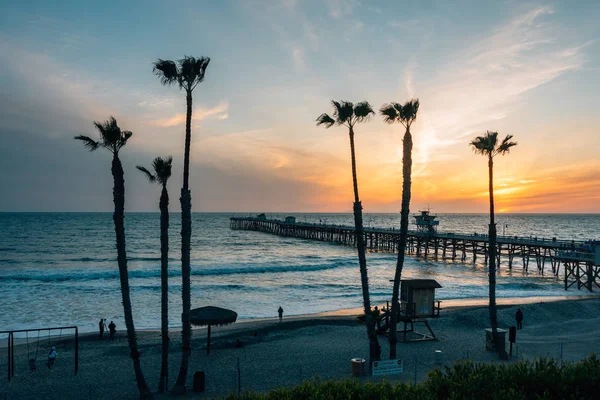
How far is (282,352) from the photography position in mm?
19984

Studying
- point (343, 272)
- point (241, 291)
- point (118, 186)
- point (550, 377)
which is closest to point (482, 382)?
point (550, 377)

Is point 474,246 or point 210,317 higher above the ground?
point 210,317

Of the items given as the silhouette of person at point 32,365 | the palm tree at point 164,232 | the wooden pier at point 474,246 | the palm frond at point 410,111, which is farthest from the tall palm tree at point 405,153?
the wooden pier at point 474,246

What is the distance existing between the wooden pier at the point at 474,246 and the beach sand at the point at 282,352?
13.3 meters

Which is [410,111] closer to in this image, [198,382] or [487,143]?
[487,143]

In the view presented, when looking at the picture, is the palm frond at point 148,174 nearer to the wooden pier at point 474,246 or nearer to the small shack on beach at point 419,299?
the small shack on beach at point 419,299

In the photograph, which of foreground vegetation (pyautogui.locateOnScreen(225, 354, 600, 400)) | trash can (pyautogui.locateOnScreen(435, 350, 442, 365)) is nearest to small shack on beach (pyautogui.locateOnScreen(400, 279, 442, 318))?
trash can (pyautogui.locateOnScreen(435, 350, 442, 365))

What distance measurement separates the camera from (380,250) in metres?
77.6

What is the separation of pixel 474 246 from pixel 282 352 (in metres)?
47.8

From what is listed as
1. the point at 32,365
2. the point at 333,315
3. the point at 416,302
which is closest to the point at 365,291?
the point at 416,302

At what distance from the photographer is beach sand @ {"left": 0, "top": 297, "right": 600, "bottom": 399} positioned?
15.8 meters

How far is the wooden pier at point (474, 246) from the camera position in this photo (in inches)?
1564

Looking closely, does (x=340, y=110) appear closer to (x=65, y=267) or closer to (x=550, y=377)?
(x=550, y=377)

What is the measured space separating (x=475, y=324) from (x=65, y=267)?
51088 mm
